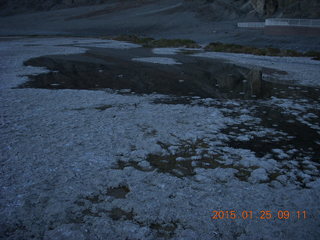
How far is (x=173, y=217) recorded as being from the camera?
2.40 m

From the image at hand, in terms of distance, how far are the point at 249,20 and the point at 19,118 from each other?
23133 mm

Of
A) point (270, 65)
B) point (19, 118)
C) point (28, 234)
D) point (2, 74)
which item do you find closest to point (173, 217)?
point (28, 234)

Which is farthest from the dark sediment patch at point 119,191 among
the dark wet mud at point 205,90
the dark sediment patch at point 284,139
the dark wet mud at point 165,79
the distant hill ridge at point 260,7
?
the distant hill ridge at point 260,7

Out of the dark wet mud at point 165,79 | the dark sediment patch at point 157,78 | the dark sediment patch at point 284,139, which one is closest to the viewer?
the dark sediment patch at point 284,139

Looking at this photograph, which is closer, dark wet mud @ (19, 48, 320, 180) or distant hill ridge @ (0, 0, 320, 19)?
dark wet mud @ (19, 48, 320, 180)

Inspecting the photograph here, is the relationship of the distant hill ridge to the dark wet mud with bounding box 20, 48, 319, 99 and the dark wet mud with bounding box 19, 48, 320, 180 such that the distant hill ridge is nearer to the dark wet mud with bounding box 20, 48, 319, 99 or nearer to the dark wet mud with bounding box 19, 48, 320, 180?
the dark wet mud with bounding box 19, 48, 320, 180

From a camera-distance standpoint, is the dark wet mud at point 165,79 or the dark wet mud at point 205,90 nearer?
the dark wet mud at point 205,90

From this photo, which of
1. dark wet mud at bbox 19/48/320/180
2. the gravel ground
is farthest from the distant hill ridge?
the gravel ground

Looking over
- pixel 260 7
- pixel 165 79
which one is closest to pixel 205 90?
pixel 165 79

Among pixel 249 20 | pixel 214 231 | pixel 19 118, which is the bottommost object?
pixel 214 231

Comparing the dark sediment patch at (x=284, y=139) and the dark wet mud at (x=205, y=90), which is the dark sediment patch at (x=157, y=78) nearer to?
the dark wet mud at (x=205, y=90)

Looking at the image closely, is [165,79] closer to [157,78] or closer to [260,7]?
[157,78]

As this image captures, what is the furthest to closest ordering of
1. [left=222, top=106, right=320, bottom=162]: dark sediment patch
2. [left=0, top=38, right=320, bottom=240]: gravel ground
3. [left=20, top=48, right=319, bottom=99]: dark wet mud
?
[left=20, top=48, right=319, bottom=99]: dark wet mud, [left=222, top=106, right=320, bottom=162]: dark sediment patch, [left=0, top=38, right=320, bottom=240]: gravel ground

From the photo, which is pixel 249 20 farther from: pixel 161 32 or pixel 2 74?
pixel 2 74
